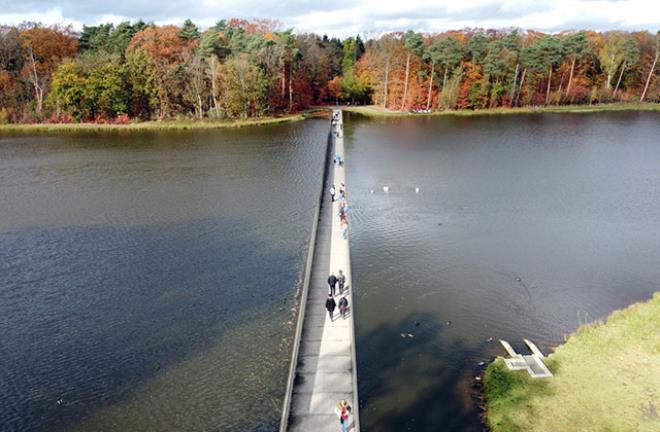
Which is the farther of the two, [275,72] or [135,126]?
[275,72]

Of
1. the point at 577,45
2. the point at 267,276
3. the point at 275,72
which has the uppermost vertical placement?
the point at 577,45

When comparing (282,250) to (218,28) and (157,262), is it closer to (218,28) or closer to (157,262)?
(157,262)

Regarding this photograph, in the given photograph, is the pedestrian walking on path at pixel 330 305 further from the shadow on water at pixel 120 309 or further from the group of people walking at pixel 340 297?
the shadow on water at pixel 120 309

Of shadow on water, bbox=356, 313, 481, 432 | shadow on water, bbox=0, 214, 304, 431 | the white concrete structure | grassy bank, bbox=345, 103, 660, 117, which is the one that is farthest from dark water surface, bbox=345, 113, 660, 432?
grassy bank, bbox=345, 103, 660, 117

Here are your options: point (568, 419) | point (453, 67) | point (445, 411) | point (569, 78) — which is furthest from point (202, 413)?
point (569, 78)

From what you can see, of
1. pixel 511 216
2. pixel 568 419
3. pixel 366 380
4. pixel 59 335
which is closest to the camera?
pixel 568 419

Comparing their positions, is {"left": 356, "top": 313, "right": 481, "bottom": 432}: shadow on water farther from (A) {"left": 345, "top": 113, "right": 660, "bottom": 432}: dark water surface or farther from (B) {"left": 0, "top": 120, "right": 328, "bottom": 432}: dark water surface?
(B) {"left": 0, "top": 120, "right": 328, "bottom": 432}: dark water surface

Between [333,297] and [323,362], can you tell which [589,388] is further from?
[333,297]

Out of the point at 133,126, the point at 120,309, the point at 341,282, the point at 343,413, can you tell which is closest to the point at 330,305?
the point at 341,282
